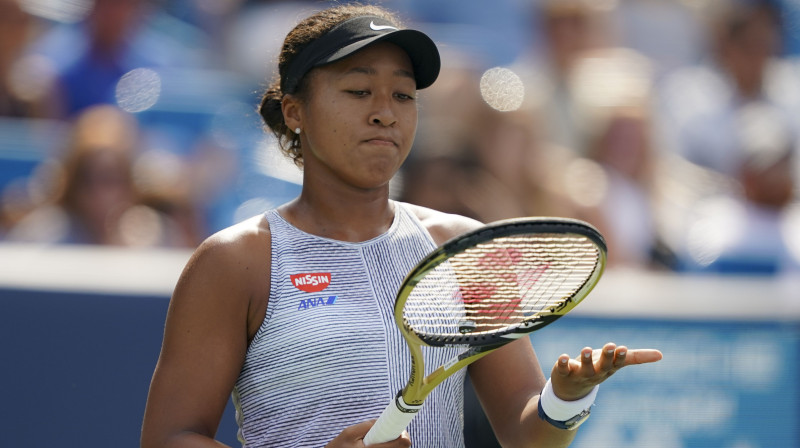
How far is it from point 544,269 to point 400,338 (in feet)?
1.12

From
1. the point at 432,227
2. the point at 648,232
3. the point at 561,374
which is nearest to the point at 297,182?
the point at 648,232

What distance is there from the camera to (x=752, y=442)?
152 inches

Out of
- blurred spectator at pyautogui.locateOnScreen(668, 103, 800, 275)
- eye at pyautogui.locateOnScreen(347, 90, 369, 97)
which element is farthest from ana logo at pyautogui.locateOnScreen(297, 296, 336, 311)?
blurred spectator at pyautogui.locateOnScreen(668, 103, 800, 275)

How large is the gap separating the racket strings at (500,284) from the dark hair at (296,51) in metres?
0.53

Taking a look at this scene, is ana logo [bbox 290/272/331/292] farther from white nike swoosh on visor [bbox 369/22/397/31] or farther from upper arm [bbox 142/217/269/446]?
white nike swoosh on visor [bbox 369/22/397/31]

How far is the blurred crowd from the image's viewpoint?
15.4 feet

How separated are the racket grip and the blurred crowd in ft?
8.53

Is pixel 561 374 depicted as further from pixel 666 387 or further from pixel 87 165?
pixel 87 165

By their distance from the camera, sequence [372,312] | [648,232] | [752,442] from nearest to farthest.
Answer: [372,312] < [752,442] < [648,232]

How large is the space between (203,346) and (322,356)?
24cm

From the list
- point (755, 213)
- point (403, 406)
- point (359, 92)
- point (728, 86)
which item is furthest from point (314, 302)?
point (728, 86)

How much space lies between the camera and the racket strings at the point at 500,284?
2.08 meters

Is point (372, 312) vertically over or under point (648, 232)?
over

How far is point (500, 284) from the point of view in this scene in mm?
2236
